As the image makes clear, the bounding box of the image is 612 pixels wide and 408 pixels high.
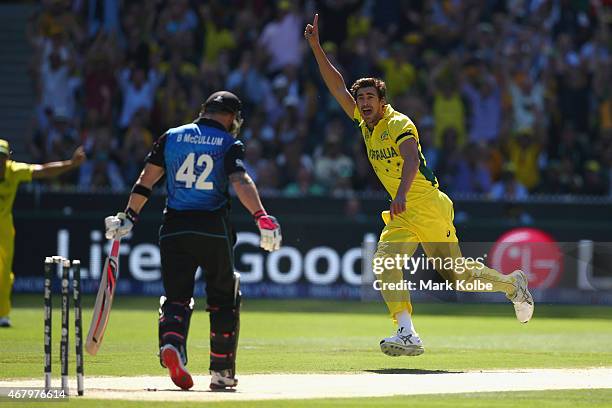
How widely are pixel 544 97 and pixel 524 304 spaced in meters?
10.6

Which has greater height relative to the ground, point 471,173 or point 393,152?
point 471,173

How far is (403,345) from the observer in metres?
12.1

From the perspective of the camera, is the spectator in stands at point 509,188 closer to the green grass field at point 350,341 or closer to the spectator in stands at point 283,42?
the green grass field at point 350,341

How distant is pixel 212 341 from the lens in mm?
10141

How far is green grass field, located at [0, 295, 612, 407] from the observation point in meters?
11.8

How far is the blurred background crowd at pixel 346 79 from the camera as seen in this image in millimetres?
22141

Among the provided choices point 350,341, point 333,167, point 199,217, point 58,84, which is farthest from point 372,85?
point 58,84

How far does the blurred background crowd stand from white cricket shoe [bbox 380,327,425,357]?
363 inches

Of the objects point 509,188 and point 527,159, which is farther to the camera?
point 527,159

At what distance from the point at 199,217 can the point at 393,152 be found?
2810 millimetres

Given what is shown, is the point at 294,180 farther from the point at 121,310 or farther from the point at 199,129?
the point at 199,129

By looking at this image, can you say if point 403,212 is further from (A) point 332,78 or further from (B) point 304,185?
(B) point 304,185

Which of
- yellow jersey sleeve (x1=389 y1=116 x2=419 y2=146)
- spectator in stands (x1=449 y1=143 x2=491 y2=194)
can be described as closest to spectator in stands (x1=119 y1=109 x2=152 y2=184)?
spectator in stands (x1=449 y1=143 x2=491 y2=194)

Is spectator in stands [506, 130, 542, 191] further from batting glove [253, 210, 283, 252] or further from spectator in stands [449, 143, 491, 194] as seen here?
batting glove [253, 210, 283, 252]
